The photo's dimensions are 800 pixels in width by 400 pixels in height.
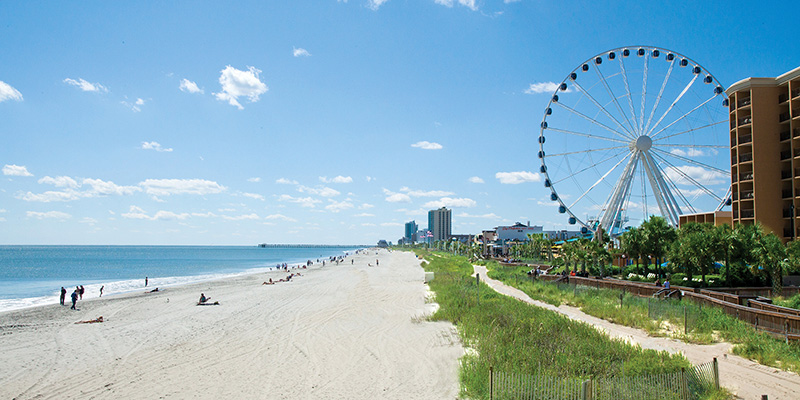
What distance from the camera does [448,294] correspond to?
28219 mm

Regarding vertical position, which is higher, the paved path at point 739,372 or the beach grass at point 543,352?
the beach grass at point 543,352

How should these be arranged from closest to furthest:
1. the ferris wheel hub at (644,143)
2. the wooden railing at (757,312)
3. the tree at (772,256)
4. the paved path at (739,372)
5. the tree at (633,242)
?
the paved path at (739,372) → the wooden railing at (757,312) → the tree at (772,256) → the tree at (633,242) → the ferris wheel hub at (644,143)

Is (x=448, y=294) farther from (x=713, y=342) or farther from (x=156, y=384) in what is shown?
(x=156, y=384)

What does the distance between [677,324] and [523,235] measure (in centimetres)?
13584

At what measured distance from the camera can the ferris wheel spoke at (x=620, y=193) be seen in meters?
42.1

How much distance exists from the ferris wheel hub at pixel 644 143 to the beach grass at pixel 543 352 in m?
28.7

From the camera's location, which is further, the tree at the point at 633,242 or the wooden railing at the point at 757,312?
the tree at the point at 633,242

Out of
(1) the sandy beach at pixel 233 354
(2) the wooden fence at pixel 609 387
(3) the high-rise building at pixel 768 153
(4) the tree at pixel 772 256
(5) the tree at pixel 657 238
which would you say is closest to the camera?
(2) the wooden fence at pixel 609 387

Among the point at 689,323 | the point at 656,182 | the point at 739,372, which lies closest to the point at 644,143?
the point at 656,182

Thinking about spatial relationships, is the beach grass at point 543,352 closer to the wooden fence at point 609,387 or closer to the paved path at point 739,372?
the wooden fence at point 609,387

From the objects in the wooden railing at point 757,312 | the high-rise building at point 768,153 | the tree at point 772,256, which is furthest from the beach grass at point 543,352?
the high-rise building at point 768,153

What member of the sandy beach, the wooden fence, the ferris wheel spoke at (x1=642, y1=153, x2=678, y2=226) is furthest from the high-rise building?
the wooden fence

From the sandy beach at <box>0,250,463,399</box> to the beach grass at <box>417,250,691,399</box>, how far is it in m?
0.79

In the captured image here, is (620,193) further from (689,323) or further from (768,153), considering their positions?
(689,323)
